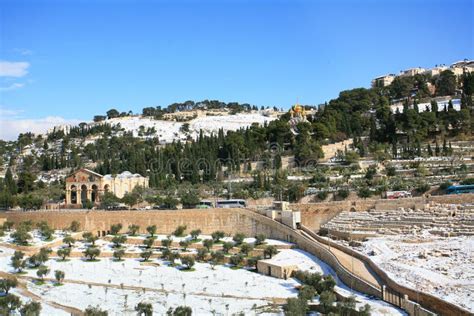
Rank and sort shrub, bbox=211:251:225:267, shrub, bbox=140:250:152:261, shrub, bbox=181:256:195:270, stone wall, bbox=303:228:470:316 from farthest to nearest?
1. shrub, bbox=140:250:152:261
2. shrub, bbox=211:251:225:267
3. shrub, bbox=181:256:195:270
4. stone wall, bbox=303:228:470:316

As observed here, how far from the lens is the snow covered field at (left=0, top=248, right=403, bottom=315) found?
25.2 meters

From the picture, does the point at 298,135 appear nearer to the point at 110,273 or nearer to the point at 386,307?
the point at 110,273

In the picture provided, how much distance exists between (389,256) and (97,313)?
1365 centimetres

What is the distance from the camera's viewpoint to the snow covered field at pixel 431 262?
22125 mm

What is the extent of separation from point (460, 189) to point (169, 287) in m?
20.2

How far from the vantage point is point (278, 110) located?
12988 centimetres

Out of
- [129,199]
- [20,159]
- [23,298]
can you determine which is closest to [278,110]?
[20,159]

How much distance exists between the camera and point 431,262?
85.5ft

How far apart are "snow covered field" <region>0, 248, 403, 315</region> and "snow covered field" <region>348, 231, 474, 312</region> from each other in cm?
193

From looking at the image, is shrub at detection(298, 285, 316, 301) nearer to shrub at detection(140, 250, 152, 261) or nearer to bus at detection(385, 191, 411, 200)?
shrub at detection(140, 250, 152, 261)

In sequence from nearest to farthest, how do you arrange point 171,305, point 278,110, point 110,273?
point 171,305
point 110,273
point 278,110

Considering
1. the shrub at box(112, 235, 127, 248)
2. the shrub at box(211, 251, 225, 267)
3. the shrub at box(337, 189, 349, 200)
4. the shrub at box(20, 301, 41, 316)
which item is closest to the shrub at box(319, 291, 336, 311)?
the shrub at box(20, 301, 41, 316)

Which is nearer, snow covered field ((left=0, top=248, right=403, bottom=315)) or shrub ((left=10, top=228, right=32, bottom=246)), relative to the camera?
snow covered field ((left=0, top=248, right=403, bottom=315))

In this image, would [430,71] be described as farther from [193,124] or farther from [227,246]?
[227,246]
